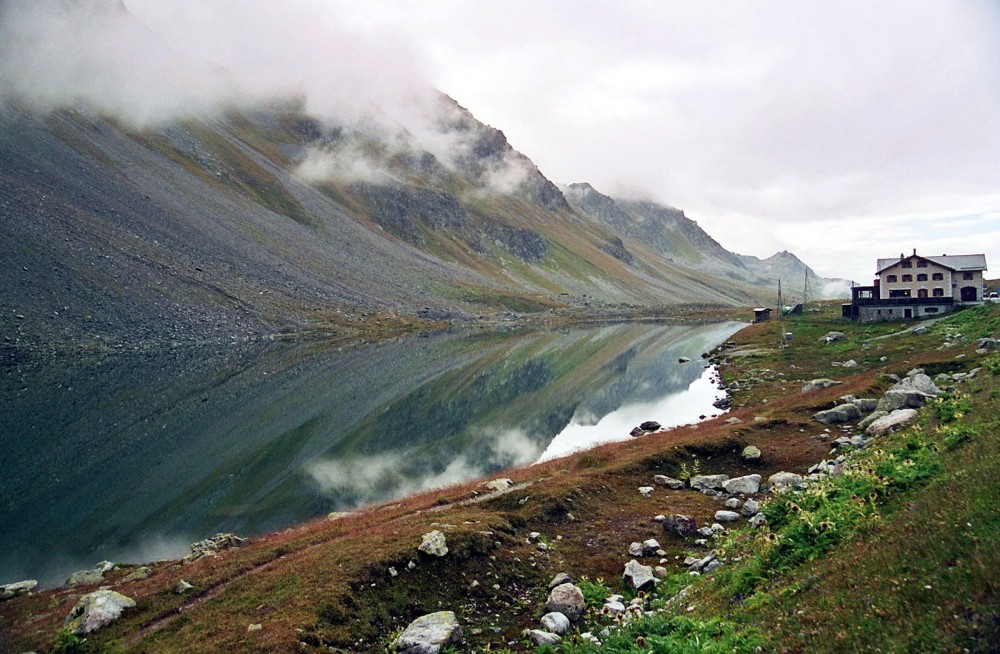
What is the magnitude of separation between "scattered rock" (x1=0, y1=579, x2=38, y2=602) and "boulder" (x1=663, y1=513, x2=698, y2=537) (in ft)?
83.3

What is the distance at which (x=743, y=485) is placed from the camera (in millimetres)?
24438

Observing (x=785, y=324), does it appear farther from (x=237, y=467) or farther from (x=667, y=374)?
(x=237, y=467)

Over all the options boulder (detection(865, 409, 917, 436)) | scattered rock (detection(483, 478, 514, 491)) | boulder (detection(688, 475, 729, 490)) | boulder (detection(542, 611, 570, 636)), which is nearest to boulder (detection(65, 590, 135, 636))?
boulder (detection(542, 611, 570, 636))

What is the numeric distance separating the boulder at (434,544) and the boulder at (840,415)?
24.1m

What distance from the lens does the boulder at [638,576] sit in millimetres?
17000

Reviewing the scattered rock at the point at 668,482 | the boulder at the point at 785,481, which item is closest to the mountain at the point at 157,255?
the scattered rock at the point at 668,482

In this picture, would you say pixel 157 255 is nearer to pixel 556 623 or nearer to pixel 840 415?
pixel 840 415

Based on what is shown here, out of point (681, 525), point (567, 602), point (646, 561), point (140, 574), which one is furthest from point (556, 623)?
point (140, 574)

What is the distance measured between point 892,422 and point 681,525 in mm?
11345

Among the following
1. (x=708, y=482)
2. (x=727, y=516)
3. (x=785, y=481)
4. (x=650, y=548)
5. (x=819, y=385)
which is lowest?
(x=650, y=548)

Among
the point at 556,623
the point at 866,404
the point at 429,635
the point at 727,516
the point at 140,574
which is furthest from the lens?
the point at 866,404

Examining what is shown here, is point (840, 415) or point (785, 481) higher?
point (840, 415)

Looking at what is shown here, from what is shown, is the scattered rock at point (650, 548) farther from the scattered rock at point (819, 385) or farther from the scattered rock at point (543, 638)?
the scattered rock at point (819, 385)

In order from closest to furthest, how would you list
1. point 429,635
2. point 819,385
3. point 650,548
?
point 429,635 → point 650,548 → point 819,385
